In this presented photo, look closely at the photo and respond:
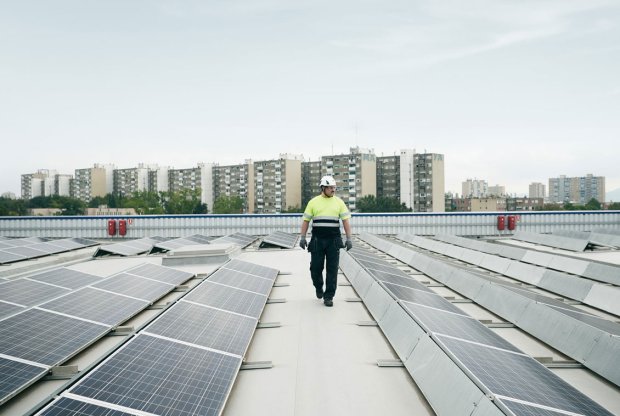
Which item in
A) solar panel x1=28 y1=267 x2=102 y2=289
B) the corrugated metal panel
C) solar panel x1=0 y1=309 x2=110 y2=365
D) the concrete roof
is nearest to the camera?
the concrete roof

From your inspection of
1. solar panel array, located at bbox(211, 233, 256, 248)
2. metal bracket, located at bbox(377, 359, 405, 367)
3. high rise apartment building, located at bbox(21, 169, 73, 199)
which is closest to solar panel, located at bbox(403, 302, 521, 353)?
metal bracket, located at bbox(377, 359, 405, 367)

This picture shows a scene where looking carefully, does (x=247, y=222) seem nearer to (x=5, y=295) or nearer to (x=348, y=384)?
(x=5, y=295)

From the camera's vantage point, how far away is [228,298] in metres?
6.52

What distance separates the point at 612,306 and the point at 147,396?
7859 mm

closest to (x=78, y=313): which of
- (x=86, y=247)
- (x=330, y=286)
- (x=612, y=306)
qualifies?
(x=330, y=286)

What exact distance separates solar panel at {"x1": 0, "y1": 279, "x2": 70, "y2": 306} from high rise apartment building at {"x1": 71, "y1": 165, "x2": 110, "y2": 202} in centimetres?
17731

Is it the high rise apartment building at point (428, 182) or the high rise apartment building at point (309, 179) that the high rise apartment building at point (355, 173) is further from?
the high rise apartment building at point (428, 182)

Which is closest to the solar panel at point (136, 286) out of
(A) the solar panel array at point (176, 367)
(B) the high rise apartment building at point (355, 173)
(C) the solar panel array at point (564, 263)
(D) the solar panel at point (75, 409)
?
(A) the solar panel array at point (176, 367)

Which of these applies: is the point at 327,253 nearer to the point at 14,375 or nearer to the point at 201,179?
the point at 14,375

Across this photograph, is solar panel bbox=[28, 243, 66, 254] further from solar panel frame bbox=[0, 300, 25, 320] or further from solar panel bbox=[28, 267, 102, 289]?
solar panel frame bbox=[0, 300, 25, 320]

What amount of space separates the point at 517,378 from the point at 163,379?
3.13 metres

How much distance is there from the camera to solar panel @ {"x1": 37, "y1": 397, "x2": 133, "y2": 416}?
2.82 meters

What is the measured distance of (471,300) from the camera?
26.0 ft

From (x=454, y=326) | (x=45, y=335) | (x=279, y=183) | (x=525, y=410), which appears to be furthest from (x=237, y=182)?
(x=525, y=410)
